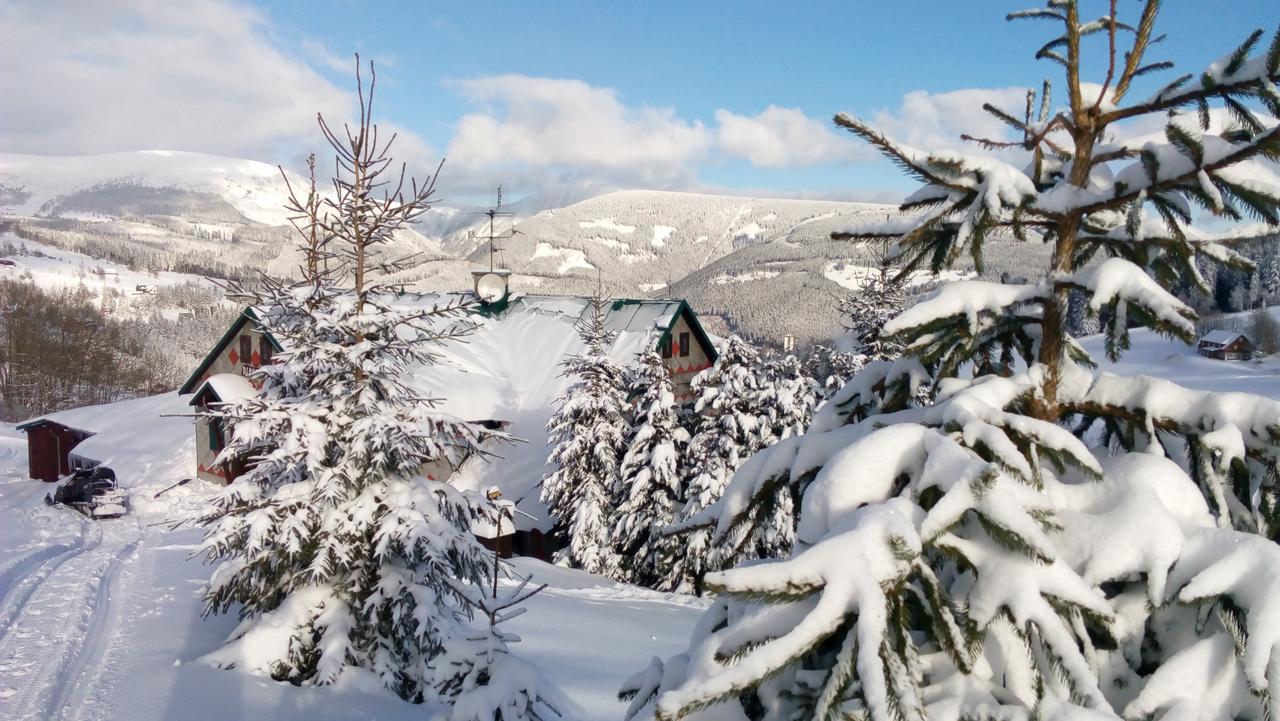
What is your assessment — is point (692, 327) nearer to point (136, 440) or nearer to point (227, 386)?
point (227, 386)

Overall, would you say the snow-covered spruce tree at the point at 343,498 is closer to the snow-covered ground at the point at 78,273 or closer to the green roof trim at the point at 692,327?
the green roof trim at the point at 692,327

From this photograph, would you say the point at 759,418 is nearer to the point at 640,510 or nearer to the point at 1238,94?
the point at 640,510

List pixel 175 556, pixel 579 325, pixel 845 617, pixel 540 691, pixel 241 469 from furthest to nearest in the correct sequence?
pixel 579 325, pixel 241 469, pixel 175 556, pixel 540 691, pixel 845 617

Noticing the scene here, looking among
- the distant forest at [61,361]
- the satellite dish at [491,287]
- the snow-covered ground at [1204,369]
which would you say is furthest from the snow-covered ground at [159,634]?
the snow-covered ground at [1204,369]

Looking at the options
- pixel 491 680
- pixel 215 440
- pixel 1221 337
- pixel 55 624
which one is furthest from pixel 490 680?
pixel 1221 337

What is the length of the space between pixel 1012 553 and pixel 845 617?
56cm

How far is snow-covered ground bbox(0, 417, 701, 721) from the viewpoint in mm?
8211

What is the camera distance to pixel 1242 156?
93.9 inches

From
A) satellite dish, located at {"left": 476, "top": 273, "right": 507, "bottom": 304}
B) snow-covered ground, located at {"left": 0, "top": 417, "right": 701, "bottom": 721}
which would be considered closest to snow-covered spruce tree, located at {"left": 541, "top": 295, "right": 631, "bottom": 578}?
snow-covered ground, located at {"left": 0, "top": 417, "right": 701, "bottom": 721}

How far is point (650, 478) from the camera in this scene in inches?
850

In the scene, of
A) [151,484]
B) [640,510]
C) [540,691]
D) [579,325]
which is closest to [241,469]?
[151,484]

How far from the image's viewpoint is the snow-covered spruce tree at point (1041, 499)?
74.4 inches

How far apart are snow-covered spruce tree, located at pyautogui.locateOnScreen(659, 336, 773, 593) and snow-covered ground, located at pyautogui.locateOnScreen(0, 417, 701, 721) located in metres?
1.89

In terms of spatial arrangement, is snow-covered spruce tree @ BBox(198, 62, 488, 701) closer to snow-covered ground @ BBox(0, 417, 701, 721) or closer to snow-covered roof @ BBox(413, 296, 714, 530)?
snow-covered ground @ BBox(0, 417, 701, 721)
